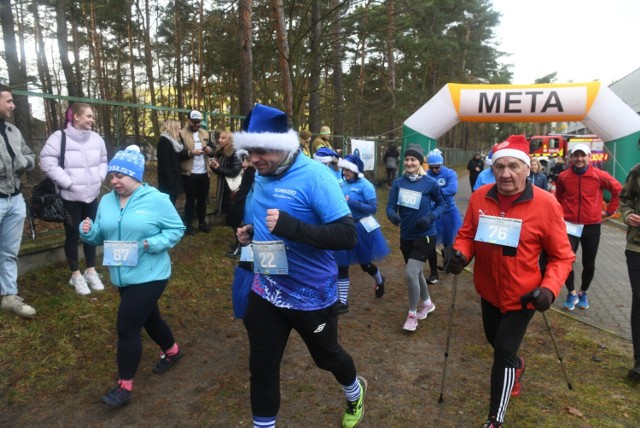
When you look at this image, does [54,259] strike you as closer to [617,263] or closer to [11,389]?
[11,389]

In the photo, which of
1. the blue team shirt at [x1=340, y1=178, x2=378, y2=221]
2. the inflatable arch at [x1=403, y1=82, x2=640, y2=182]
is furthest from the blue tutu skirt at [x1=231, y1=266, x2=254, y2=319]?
the inflatable arch at [x1=403, y1=82, x2=640, y2=182]

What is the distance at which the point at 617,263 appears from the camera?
27.5 feet

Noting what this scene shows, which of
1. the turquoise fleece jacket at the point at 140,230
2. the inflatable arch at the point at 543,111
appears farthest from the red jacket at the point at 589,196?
the turquoise fleece jacket at the point at 140,230

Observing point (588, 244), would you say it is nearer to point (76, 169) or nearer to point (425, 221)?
point (425, 221)

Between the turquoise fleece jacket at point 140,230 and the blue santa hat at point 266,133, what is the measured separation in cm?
114

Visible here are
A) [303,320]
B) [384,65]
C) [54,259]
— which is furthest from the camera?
[384,65]

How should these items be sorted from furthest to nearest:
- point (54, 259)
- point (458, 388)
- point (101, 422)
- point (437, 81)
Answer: point (437, 81) → point (54, 259) → point (458, 388) → point (101, 422)

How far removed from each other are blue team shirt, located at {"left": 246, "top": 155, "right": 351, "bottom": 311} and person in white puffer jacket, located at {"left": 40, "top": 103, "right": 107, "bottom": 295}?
3.08 m

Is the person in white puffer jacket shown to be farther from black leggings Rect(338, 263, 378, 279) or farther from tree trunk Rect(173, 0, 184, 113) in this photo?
tree trunk Rect(173, 0, 184, 113)

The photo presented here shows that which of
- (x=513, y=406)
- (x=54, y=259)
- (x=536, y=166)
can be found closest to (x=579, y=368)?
(x=513, y=406)

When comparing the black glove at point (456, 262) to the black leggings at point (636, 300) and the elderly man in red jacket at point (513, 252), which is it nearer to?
the elderly man in red jacket at point (513, 252)

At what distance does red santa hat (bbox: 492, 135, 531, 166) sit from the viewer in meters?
2.93

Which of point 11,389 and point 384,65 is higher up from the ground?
point 384,65

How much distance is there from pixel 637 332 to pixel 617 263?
5498mm
